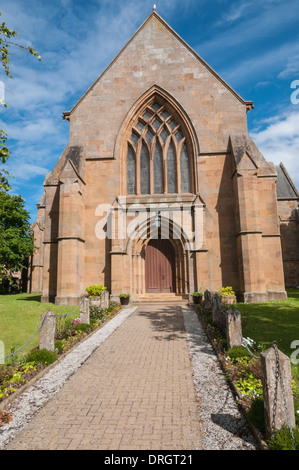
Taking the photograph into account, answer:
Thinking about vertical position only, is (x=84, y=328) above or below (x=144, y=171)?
below

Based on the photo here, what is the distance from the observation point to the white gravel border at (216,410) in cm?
379

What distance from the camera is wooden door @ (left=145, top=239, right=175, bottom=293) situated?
18.0 metres

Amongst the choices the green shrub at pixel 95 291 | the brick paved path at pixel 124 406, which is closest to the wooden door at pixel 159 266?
the green shrub at pixel 95 291

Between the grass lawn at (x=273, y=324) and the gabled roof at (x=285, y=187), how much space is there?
1977 centimetres

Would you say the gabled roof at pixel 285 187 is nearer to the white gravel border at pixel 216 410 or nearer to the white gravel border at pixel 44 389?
the white gravel border at pixel 216 410

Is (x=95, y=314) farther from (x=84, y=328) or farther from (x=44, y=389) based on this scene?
(x=44, y=389)

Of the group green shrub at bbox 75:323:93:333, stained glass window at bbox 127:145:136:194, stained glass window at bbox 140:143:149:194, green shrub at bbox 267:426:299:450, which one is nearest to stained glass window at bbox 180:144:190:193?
stained glass window at bbox 140:143:149:194

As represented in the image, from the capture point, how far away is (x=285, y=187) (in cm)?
3084

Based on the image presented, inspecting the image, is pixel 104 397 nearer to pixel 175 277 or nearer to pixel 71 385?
pixel 71 385

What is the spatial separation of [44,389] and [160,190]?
14.1 metres

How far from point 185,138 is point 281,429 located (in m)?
16.7

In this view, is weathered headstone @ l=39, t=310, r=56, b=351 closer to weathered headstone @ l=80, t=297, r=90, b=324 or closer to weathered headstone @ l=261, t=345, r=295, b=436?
weathered headstone @ l=80, t=297, r=90, b=324

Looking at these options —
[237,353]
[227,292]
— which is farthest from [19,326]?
[227,292]

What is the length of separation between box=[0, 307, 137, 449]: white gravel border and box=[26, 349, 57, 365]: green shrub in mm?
208
